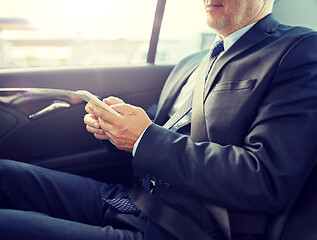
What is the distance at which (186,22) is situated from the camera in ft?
6.19

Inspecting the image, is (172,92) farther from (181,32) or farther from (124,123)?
(181,32)

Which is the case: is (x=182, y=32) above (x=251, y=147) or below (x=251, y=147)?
above

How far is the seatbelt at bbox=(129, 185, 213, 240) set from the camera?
36.9 inches

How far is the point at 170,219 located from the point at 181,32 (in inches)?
51.3

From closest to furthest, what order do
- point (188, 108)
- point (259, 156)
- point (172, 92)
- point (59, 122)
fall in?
point (259, 156)
point (188, 108)
point (172, 92)
point (59, 122)

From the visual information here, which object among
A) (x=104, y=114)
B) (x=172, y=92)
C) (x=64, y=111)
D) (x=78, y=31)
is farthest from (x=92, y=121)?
(x=78, y=31)

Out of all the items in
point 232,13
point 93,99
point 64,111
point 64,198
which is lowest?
point 64,198

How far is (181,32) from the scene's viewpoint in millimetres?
1982

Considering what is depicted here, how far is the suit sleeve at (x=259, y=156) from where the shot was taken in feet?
2.81

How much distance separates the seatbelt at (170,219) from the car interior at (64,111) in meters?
0.57

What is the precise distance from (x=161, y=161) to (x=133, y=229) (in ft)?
0.94

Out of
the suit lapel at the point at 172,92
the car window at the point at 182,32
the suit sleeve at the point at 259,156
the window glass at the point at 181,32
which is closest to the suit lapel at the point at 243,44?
the suit sleeve at the point at 259,156

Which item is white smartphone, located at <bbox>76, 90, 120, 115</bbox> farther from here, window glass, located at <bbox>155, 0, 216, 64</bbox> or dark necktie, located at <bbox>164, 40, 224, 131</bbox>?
window glass, located at <bbox>155, 0, 216, 64</bbox>

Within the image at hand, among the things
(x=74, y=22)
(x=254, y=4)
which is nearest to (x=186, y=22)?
(x=74, y=22)
